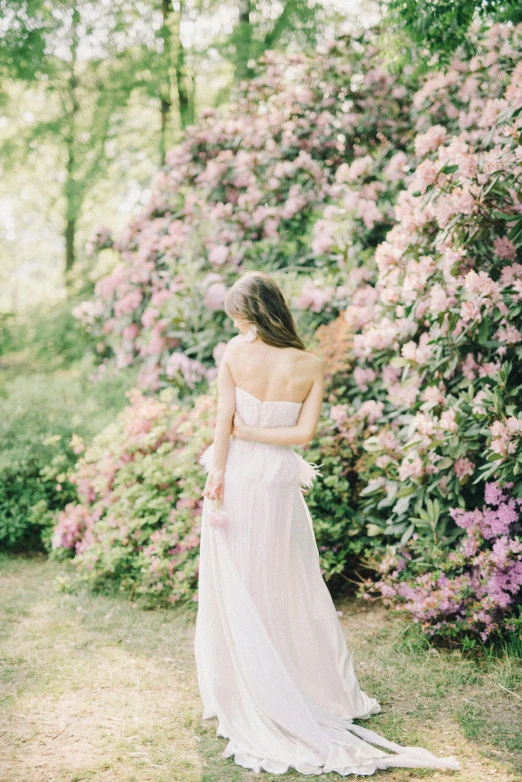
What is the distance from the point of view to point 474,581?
4020 mm

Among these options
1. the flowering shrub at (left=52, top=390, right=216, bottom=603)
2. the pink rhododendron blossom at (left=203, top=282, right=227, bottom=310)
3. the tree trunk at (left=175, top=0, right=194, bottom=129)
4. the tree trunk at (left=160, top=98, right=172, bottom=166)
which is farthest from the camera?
the tree trunk at (left=160, top=98, right=172, bottom=166)

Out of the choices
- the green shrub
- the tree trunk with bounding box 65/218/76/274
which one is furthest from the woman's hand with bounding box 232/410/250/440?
the tree trunk with bounding box 65/218/76/274

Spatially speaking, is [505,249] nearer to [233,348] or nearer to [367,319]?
[367,319]

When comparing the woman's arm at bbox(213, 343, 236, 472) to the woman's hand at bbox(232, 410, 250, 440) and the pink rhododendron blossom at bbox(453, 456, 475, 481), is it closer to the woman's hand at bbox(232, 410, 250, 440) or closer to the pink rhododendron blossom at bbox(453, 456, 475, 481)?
the woman's hand at bbox(232, 410, 250, 440)

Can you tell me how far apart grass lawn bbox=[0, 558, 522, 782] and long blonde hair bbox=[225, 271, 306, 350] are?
6.10ft

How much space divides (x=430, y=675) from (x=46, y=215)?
17386 mm

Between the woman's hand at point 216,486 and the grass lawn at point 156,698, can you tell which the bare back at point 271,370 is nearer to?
the woman's hand at point 216,486

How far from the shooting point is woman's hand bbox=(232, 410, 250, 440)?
335 cm

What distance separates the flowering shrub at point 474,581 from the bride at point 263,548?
2.56 feet

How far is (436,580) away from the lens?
161 inches

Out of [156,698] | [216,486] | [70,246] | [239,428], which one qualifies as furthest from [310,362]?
[70,246]

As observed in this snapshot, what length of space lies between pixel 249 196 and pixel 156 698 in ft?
18.0

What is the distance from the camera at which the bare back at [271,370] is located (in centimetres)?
329

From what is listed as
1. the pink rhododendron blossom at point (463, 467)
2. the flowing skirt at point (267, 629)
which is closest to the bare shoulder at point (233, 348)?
the flowing skirt at point (267, 629)
